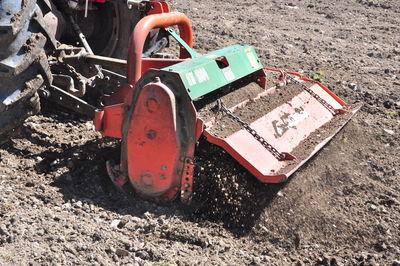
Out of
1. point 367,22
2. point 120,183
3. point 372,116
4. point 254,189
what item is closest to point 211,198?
point 254,189

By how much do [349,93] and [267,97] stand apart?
1866 millimetres

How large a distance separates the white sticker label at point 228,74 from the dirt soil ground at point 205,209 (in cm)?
51

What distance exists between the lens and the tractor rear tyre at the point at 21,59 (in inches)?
132

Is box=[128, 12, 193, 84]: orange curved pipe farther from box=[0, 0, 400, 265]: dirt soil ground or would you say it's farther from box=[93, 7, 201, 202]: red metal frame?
box=[0, 0, 400, 265]: dirt soil ground

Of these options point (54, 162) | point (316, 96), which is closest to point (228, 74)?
point (316, 96)

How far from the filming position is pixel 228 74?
3910mm

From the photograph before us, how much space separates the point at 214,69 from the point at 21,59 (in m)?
1.19

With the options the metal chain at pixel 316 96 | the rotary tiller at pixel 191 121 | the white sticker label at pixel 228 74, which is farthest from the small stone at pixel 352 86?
the white sticker label at pixel 228 74

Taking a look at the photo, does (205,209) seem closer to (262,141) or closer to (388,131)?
(262,141)

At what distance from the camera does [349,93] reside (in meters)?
5.82

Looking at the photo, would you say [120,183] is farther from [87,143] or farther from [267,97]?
[267,97]

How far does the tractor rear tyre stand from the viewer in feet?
11.0

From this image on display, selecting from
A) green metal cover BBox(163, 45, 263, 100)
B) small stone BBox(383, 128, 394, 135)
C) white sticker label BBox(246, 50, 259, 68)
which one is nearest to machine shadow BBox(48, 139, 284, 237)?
green metal cover BBox(163, 45, 263, 100)

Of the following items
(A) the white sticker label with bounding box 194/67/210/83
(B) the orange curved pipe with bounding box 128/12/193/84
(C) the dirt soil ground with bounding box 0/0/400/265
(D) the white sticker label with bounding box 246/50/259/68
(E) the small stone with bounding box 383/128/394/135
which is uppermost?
(B) the orange curved pipe with bounding box 128/12/193/84
